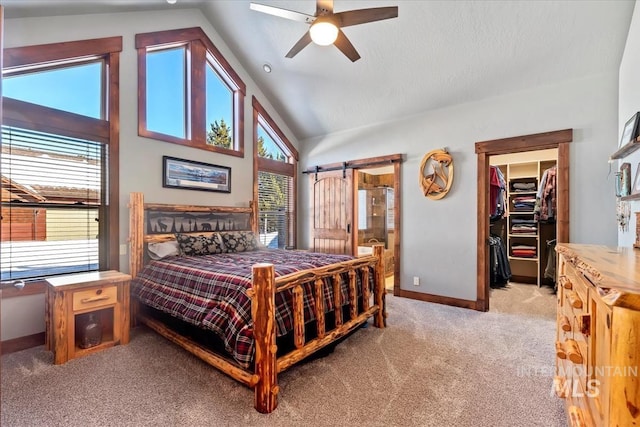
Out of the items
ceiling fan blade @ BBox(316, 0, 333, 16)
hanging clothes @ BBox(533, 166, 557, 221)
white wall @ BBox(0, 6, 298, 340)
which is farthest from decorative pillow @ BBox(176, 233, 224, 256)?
hanging clothes @ BBox(533, 166, 557, 221)

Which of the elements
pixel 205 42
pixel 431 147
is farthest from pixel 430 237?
pixel 205 42

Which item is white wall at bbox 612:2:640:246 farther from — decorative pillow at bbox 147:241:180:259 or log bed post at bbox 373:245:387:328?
decorative pillow at bbox 147:241:180:259

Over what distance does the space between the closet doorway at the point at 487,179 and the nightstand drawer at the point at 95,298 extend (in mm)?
4130

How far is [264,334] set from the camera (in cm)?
197

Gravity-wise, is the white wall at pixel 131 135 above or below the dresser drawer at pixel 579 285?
above

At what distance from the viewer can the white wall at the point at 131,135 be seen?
9.37 ft

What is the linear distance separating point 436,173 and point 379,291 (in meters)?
1.95

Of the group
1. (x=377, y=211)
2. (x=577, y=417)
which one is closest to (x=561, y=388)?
(x=577, y=417)

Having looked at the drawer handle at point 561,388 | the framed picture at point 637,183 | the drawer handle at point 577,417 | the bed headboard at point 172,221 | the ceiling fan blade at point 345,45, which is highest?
the ceiling fan blade at point 345,45

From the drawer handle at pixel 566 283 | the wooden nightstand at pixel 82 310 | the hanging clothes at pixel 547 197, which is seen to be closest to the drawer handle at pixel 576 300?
the drawer handle at pixel 566 283

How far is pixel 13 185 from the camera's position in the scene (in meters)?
2.84

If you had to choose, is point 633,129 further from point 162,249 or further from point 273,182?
point 273,182

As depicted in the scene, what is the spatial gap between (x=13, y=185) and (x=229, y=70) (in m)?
3.09

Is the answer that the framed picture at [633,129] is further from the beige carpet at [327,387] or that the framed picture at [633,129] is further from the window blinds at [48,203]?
the window blinds at [48,203]
